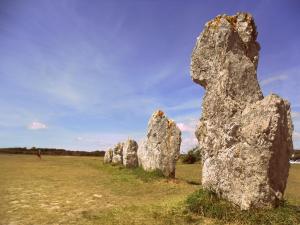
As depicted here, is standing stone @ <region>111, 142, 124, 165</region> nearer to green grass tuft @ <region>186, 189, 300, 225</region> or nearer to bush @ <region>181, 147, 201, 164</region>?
bush @ <region>181, 147, 201, 164</region>

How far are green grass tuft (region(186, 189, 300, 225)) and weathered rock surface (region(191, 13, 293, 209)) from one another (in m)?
0.21

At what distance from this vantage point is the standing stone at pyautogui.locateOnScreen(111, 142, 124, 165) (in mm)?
33500

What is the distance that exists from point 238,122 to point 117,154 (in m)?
24.2

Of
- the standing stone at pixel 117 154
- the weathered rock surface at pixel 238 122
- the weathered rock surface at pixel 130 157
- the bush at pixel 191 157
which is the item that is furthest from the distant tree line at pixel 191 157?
the weathered rock surface at pixel 238 122

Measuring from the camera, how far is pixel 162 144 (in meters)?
20.6

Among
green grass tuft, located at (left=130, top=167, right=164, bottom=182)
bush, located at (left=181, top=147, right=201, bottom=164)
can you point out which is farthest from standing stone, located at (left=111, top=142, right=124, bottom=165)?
green grass tuft, located at (left=130, top=167, right=164, bottom=182)

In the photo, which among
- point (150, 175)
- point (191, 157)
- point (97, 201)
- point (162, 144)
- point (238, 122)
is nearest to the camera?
point (238, 122)

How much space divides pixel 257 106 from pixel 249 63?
1759 millimetres

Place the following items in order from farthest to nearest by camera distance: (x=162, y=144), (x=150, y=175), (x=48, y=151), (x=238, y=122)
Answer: (x=48, y=151) < (x=162, y=144) < (x=150, y=175) < (x=238, y=122)

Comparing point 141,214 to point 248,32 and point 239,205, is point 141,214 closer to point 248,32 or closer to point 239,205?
point 239,205

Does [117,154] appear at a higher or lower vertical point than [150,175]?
higher

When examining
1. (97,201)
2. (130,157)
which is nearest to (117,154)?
(130,157)

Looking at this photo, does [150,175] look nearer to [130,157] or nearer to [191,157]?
[130,157]

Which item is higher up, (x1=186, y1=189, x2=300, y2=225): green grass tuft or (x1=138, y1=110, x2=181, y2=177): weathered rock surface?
(x1=138, y1=110, x2=181, y2=177): weathered rock surface
